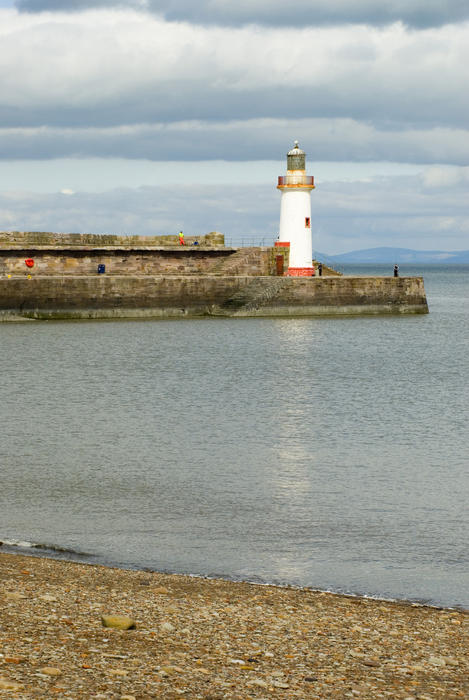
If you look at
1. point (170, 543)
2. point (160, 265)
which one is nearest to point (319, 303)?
point (160, 265)

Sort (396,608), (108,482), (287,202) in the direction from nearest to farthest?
1. (396,608)
2. (108,482)
3. (287,202)

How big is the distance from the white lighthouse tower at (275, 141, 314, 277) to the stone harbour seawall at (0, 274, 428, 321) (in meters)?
1.17

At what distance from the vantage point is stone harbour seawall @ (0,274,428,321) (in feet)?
121

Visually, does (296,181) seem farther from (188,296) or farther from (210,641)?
(210,641)

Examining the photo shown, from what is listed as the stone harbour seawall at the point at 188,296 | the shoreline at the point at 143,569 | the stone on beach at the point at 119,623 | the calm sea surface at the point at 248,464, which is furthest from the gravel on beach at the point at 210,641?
the stone harbour seawall at the point at 188,296

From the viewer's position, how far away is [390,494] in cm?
1148

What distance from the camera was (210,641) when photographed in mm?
6164

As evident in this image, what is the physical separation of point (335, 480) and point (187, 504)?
232 cm

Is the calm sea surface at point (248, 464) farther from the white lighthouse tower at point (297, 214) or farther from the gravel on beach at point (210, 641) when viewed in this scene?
the white lighthouse tower at point (297, 214)

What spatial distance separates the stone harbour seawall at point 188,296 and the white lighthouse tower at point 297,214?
3.84 ft

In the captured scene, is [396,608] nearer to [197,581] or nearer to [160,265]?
[197,581]

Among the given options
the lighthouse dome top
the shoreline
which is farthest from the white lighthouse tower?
the shoreline

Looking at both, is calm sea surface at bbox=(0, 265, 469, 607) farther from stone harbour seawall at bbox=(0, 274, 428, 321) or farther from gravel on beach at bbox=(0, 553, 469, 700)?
stone harbour seawall at bbox=(0, 274, 428, 321)

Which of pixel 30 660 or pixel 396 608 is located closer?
pixel 30 660
